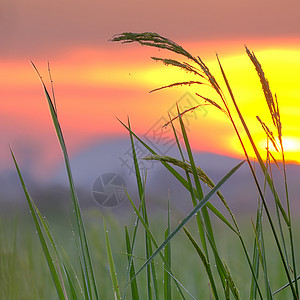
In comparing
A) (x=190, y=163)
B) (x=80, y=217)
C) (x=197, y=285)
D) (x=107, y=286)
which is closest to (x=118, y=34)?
(x=190, y=163)

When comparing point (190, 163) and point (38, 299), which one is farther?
point (38, 299)

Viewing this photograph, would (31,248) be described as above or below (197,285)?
above

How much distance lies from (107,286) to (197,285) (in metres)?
0.61

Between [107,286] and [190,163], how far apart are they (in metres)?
1.40


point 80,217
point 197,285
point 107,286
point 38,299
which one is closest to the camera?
point 80,217

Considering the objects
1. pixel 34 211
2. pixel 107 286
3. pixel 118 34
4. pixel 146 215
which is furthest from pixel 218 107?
pixel 107 286

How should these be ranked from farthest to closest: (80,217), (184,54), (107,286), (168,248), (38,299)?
(107,286)
(38,299)
(168,248)
(80,217)
(184,54)

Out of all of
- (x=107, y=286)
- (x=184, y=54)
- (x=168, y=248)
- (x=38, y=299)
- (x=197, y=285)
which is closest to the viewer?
(x=184, y=54)

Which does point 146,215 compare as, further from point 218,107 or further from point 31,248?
point 31,248

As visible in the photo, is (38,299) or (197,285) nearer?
(38,299)

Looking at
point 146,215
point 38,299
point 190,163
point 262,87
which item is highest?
point 262,87

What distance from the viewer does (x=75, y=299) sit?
1.03 meters

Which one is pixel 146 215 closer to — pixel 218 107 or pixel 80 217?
pixel 80 217

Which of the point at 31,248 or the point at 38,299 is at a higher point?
the point at 31,248
